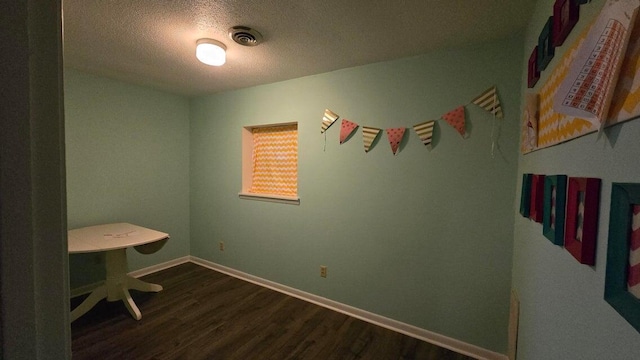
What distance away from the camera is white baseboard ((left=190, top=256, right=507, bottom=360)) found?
5.85ft

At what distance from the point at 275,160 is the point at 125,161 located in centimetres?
179

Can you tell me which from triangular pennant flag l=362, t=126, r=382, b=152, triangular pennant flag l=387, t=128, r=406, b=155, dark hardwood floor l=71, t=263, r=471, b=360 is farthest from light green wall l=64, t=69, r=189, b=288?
triangular pennant flag l=387, t=128, r=406, b=155

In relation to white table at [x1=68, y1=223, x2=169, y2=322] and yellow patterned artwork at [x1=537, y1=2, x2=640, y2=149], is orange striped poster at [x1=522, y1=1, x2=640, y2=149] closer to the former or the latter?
yellow patterned artwork at [x1=537, y1=2, x2=640, y2=149]

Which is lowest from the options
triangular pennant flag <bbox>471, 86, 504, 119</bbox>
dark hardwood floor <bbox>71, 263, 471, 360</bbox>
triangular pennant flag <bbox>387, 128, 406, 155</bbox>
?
dark hardwood floor <bbox>71, 263, 471, 360</bbox>

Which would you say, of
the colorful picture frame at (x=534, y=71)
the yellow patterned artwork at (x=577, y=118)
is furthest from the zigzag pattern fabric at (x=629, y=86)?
the colorful picture frame at (x=534, y=71)

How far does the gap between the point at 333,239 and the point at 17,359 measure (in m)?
2.15

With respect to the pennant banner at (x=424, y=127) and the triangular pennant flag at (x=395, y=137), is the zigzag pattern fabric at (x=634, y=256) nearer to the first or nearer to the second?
the pennant banner at (x=424, y=127)

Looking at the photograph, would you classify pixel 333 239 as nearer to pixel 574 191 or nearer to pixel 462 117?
pixel 462 117

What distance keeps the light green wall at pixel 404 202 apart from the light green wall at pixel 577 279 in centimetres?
47

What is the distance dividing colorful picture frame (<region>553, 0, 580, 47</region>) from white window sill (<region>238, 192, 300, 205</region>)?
2.14 meters

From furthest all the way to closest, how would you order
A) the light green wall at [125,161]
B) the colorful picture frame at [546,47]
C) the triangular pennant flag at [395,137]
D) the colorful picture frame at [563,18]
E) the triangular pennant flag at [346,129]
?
the light green wall at [125,161], the triangular pennant flag at [346,129], the triangular pennant flag at [395,137], the colorful picture frame at [546,47], the colorful picture frame at [563,18]

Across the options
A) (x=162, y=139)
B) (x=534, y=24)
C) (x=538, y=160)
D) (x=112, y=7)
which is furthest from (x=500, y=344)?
(x=162, y=139)

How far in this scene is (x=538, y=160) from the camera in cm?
116

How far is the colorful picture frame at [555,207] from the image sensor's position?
0.81 meters
